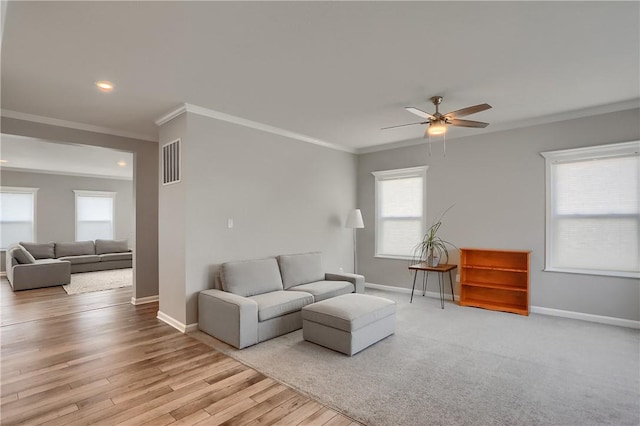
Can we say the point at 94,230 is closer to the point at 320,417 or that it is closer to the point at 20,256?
the point at 20,256

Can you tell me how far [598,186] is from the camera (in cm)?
421

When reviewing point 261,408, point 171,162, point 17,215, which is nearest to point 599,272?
point 261,408

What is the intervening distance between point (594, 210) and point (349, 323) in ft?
11.8

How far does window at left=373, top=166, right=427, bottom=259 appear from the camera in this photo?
19.1ft

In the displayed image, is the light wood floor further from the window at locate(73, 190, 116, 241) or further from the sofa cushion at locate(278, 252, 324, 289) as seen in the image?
the window at locate(73, 190, 116, 241)

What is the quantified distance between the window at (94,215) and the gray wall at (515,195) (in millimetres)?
8708

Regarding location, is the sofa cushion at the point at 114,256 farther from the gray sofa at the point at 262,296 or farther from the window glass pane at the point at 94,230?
the gray sofa at the point at 262,296

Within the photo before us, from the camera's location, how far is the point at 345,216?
20.9 feet

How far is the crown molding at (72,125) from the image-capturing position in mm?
4051

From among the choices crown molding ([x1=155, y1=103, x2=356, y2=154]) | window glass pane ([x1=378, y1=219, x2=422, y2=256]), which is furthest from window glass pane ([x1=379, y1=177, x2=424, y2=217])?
crown molding ([x1=155, y1=103, x2=356, y2=154])

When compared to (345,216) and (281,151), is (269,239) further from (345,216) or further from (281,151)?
(345,216)

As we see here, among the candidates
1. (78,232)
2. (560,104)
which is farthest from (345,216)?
(78,232)

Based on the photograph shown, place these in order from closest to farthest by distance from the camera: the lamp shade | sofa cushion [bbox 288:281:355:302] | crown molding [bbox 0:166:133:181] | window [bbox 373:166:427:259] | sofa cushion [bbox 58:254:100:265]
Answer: sofa cushion [bbox 288:281:355:302]
window [bbox 373:166:427:259]
the lamp shade
sofa cushion [bbox 58:254:100:265]
crown molding [bbox 0:166:133:181]

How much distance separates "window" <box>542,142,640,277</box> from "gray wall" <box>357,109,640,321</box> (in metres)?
0.12
